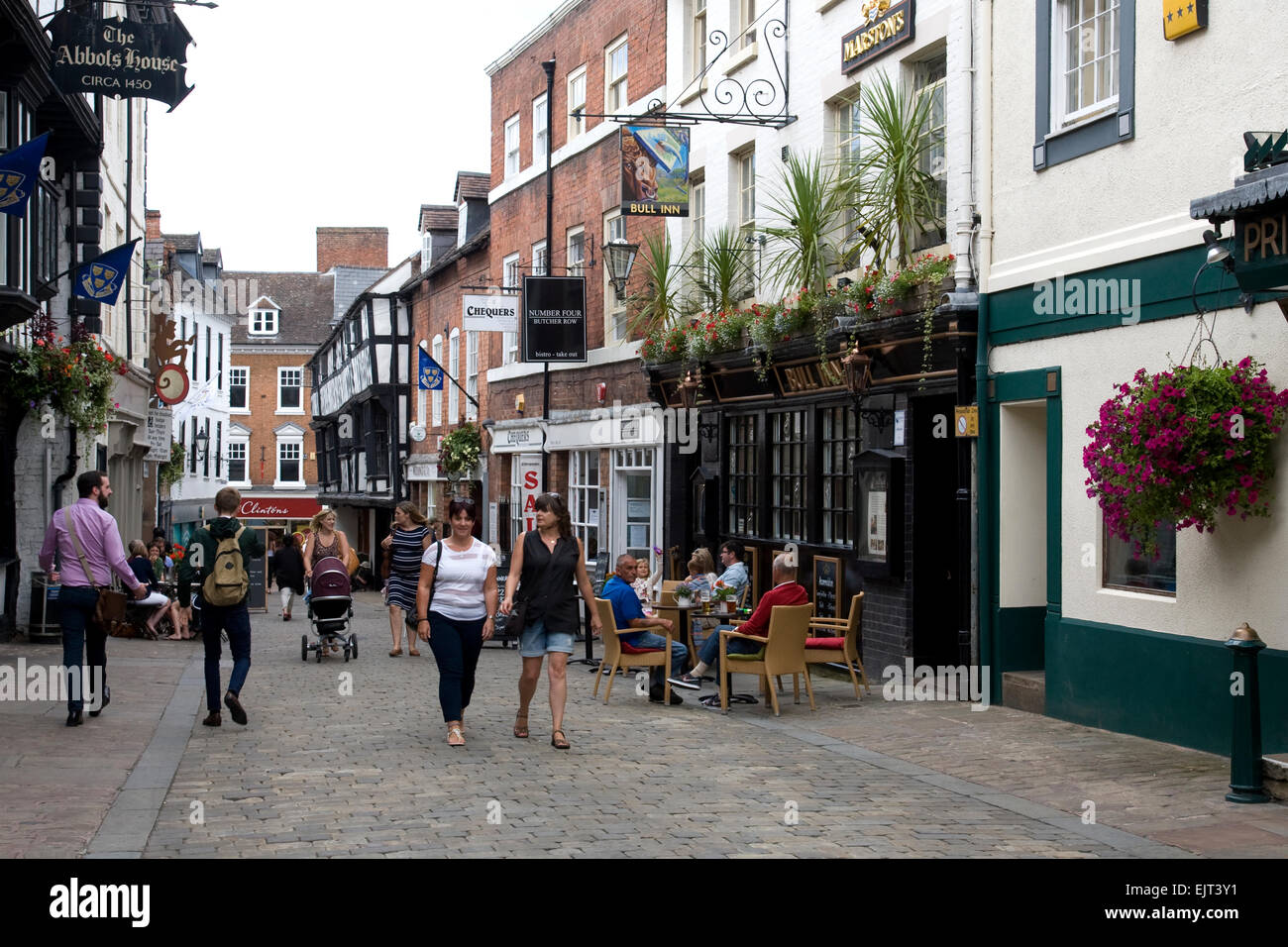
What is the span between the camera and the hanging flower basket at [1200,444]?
938 cm

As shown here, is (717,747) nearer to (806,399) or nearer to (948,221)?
(948,221)

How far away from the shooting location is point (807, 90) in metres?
17.3

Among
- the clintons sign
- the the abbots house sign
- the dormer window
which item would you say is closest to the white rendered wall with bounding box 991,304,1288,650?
the the abbots house sign

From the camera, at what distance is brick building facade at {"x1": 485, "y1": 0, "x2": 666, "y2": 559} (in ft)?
75.4

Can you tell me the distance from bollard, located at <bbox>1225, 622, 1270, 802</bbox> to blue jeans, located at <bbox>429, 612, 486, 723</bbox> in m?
5.04

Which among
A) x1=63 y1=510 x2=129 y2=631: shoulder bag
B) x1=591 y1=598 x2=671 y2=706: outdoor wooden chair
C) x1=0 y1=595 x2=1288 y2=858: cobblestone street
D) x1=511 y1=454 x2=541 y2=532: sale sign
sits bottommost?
x1=0 y1=595 x2=1288 y2=858: cobblestone street

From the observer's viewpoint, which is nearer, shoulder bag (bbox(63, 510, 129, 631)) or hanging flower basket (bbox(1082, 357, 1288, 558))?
hanging flower basket (bbox(1082, 357, 1288, 558))

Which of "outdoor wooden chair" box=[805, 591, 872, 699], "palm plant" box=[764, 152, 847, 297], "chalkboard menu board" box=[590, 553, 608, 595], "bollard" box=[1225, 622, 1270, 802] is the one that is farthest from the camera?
"chalkboard menu board" box=[590, 553, 608, 595]

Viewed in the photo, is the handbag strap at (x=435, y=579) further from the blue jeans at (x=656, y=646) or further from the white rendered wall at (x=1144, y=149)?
the white rendered wall at (x=1144, y=149)

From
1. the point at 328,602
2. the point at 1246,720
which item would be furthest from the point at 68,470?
the point at 1246,720

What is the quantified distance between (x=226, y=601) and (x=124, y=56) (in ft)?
25.4

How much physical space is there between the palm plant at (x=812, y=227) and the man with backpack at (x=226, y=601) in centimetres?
657

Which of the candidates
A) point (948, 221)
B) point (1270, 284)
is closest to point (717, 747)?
point (1270, 284)

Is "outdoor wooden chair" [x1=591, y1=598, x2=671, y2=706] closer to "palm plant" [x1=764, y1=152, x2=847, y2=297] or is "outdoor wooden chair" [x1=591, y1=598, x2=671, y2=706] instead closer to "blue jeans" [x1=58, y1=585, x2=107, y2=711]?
"blue jeans" [x1=58, y1=585, x2=107, y2=711]
